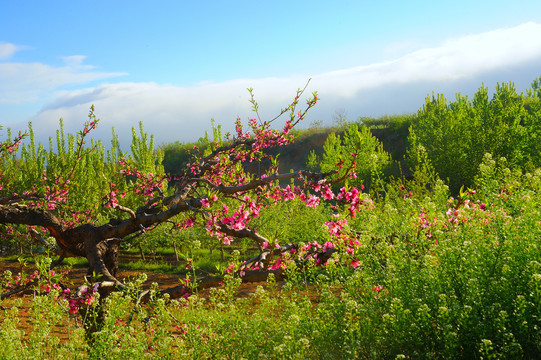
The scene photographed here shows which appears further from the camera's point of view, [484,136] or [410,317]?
[484,136]

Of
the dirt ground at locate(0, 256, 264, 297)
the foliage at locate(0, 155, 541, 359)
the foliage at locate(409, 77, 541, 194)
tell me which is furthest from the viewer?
the foliage at locate(409, 77, 541, 194)

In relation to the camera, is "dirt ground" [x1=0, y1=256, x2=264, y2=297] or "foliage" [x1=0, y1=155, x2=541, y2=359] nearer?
"foliage" [x1=0, y1=155, x2=541, y2=359]

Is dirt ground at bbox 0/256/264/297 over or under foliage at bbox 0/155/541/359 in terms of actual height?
under

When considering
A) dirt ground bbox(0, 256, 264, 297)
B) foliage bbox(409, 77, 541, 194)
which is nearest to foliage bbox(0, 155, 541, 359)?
dirt ground bbox(0, 256, 264, 297)

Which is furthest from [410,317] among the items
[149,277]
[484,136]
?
[484,136]

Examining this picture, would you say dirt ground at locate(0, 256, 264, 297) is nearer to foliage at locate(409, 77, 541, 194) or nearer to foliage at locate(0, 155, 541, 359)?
foliage at locate(0, 155, 541, 359)

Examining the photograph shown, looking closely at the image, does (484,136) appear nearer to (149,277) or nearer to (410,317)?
(149,277)

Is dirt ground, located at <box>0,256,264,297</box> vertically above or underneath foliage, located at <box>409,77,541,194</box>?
underneath

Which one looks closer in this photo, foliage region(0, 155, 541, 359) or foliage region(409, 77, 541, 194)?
foliage region(0, 155, 541, 359)

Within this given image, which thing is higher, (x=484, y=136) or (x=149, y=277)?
(x=484, y=136)

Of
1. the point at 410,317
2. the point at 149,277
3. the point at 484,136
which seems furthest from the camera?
the point at 484,136

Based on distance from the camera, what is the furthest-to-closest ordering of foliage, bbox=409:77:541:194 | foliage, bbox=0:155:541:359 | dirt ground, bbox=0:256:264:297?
1. foliage, bbox=409:77:541:194
2. dirt ground, bbox=0:256:264:297
3. foliage, bbox=0:155:541:359

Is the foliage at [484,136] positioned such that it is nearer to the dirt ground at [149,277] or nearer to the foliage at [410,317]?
the dirt ground at [149,277]

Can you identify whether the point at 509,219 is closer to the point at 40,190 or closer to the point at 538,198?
the point at 538,198
